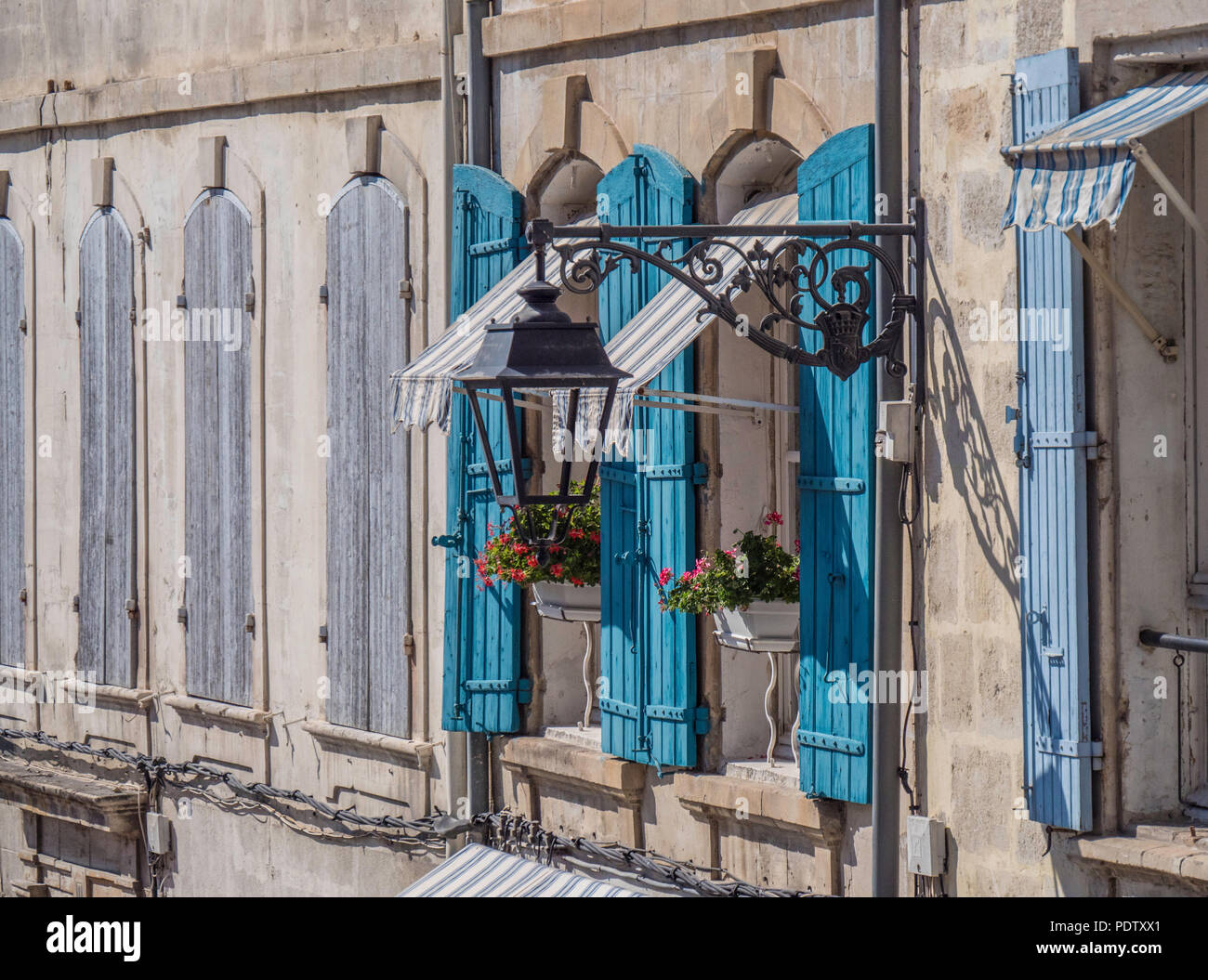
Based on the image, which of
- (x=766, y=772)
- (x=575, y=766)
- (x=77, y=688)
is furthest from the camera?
(x=77, y=688)

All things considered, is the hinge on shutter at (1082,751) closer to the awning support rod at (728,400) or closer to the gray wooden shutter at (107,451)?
the awning support rod at (728,400)

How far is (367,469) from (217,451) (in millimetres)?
1462

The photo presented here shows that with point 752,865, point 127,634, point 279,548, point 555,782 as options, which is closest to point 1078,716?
point 752,865

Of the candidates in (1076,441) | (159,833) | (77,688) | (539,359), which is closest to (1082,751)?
(1076,441)

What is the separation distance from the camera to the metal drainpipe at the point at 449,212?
391 inches

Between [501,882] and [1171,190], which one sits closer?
[1171,190]

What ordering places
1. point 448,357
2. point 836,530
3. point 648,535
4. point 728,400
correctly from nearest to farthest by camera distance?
point 836,530 → point 728,400 → point 648,535 → point 448,357

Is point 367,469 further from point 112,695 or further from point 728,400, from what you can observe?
point 112,695

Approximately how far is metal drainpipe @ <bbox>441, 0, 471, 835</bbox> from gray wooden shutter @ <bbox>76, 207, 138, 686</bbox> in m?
3.17

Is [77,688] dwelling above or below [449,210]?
below

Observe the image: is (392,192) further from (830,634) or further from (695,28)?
(830,634)

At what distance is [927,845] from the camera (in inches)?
296

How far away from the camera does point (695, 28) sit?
868 centimetres

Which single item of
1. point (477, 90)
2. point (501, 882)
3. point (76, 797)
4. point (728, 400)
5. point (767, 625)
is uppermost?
point (477, 90)
